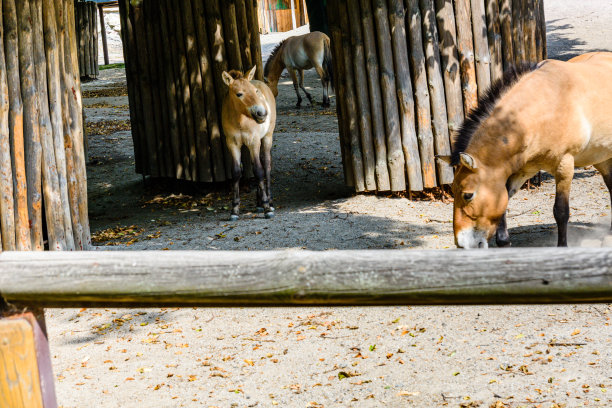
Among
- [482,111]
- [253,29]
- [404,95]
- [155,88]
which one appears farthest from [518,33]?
[155,88]

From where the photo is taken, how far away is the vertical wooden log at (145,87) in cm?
983

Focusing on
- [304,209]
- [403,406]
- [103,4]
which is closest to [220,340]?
[403,406]

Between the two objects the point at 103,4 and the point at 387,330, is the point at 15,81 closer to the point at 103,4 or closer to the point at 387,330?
the point at 387,330

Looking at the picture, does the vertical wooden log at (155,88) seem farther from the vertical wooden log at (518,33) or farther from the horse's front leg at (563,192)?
the horse's front leg at (563,192)

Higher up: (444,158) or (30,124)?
(30,124)

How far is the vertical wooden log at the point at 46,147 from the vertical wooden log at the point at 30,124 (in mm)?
60

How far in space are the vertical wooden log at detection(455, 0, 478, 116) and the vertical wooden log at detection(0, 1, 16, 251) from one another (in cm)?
461

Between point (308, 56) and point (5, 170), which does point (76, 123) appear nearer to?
point (5, 170)

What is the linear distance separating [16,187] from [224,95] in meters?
3.74

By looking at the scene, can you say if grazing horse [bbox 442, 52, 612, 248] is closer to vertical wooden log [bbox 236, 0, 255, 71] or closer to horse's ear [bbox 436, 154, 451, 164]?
horse's ear [bbox 436, 154, 451, 164]

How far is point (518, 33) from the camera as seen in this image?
830 cm

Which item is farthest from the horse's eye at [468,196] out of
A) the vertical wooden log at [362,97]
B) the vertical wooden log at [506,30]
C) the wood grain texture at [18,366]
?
the wood grain texture at [18,366]

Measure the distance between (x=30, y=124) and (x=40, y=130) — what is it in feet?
0.46

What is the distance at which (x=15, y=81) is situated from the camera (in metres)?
6.06
